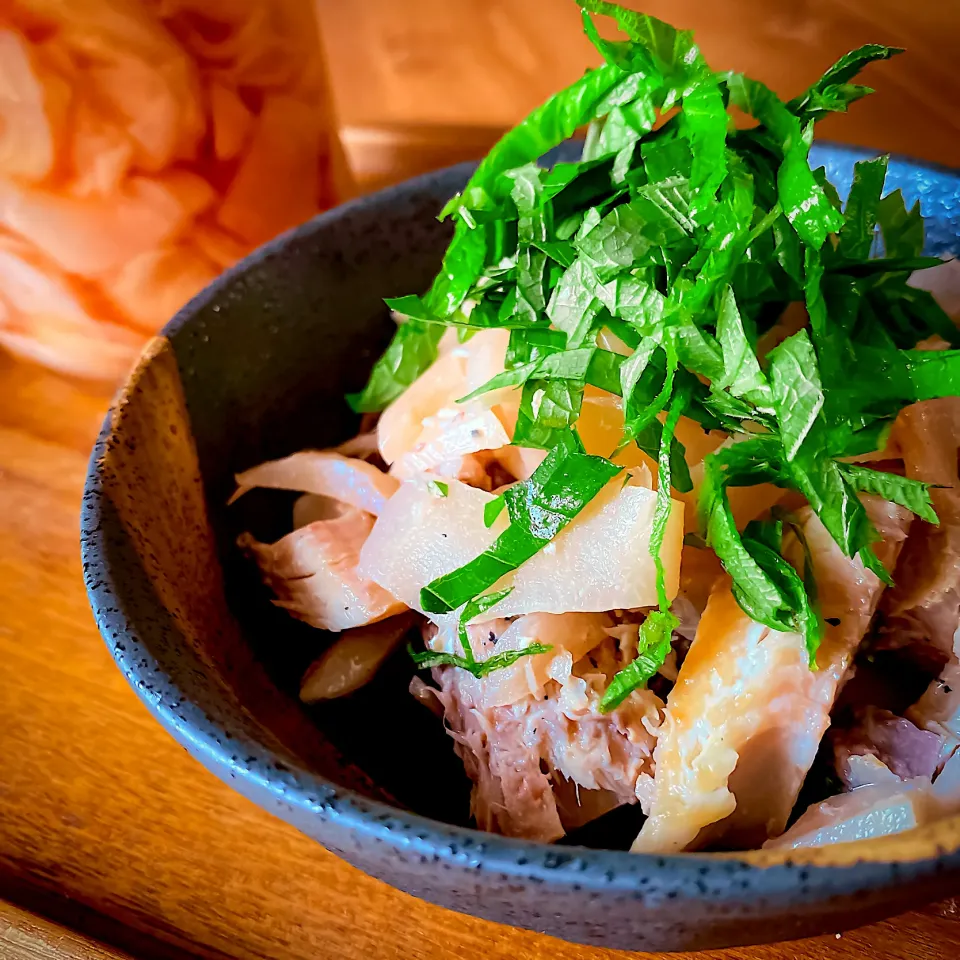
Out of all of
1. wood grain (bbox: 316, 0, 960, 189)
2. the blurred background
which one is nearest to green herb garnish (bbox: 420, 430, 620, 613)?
the blurred background

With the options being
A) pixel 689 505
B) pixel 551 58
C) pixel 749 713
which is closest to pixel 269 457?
pixel 689 505

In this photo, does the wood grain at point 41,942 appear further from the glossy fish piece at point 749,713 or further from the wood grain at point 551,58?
the wood grain at point 551,58

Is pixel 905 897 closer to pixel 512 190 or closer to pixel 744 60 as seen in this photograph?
pixel 512 190

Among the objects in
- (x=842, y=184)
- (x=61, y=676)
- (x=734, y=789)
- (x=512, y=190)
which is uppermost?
(x=512, y=190)

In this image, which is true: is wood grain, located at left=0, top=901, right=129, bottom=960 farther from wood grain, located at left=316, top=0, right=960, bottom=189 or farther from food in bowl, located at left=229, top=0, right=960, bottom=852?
wood grain, located at left=316, top=0, right=960, bottom=189

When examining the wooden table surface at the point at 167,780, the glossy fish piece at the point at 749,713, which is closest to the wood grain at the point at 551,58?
the wooden table surface at the point at 167,780

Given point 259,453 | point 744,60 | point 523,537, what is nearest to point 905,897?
point 523,537
